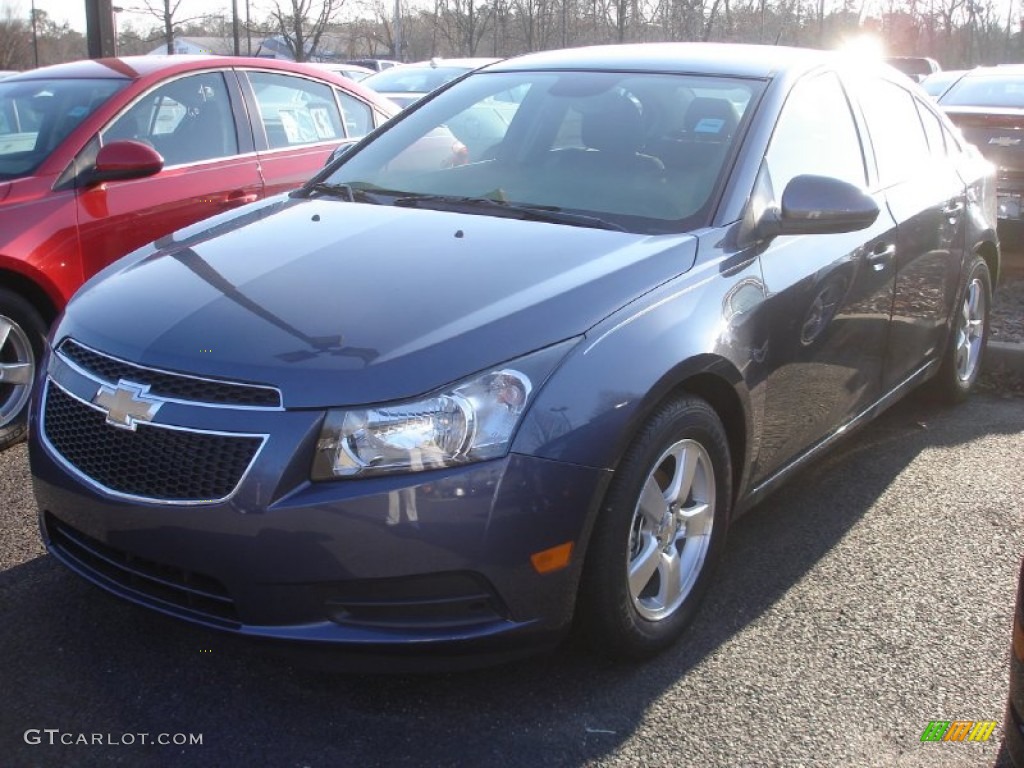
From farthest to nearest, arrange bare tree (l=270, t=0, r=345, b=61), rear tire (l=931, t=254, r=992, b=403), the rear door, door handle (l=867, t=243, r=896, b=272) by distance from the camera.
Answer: bare tree (l=270, t=0, r=345, b=61)
rear tire (l=931, t=254, r=992, b=403)
the rear door
door handle (l=867, t=243, r=896, b=272)

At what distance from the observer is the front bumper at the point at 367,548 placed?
2447 millimetres

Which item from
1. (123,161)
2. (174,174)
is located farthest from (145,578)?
(174,174)

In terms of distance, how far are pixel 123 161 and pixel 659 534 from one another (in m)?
3.05

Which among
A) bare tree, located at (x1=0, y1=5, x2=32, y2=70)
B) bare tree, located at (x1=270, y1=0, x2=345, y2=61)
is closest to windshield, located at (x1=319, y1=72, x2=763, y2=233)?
bare tree, located at (x1=270, y1=0, x2=345, y2=61)

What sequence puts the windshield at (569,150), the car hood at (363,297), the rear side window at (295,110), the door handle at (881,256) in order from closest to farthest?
the car hood at (363,297), the windshield at (569,150), the door handle at (881,256), the rear side window at (295,110)

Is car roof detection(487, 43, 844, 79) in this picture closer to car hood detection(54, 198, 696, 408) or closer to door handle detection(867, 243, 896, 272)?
door handle detection(867, 243, 896, 272)

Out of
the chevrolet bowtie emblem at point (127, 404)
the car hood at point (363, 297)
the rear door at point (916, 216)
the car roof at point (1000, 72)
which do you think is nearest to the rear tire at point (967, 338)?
the rear door at point (916, 216)

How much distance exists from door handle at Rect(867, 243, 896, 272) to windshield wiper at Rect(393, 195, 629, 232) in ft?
3.69

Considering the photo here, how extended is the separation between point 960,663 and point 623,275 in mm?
1441

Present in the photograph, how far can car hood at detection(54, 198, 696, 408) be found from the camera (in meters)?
2.55

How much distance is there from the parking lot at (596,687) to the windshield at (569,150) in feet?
4.13

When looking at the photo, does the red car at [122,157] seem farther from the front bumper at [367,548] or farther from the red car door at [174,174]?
the front bumper at [367,548]

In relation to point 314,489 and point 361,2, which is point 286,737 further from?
point 361,2

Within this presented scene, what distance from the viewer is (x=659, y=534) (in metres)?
3.01
